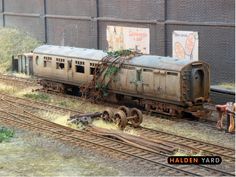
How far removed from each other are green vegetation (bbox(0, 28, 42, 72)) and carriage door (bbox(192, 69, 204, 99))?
2174 cm

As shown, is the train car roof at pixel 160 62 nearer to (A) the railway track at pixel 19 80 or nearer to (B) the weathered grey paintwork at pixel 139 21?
(B) the weathered grey paintwork at pixel 139 21

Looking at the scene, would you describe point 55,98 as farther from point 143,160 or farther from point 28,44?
point 28,44

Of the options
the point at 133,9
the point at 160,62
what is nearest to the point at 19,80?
the point at 133,9

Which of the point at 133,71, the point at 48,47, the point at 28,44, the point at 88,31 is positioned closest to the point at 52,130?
the point at 133,71

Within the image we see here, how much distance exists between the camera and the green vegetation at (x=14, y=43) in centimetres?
4178

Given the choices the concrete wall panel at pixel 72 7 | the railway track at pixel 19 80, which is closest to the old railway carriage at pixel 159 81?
the railway track at pixel 19 80

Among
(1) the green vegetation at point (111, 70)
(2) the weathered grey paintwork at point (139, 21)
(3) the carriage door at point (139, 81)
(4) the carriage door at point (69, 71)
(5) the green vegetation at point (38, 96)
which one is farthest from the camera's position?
(5) the green vegetation at point (38, 96)

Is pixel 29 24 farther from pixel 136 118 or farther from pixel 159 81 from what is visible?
pixel 136 118

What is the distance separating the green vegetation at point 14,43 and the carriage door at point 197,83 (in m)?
21.7

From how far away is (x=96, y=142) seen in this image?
18.2m

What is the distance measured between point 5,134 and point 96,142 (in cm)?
366

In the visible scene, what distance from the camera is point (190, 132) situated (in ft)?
65.9

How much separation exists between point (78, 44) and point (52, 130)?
17764mm

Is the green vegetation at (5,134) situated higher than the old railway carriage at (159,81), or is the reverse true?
the old railway carriage at (159,81)
